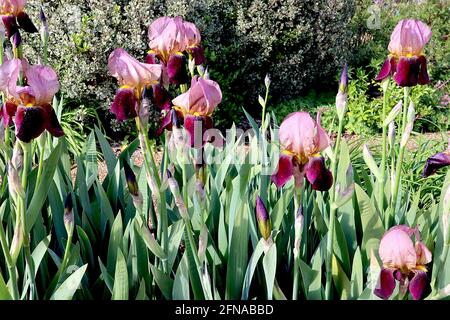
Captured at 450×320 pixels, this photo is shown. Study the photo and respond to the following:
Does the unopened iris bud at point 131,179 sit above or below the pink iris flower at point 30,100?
below

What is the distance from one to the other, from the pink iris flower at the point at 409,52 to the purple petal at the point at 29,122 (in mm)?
1164

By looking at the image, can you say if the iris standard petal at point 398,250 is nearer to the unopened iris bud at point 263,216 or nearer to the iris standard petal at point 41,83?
the unopened iris bud at point 263,216

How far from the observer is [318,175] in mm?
1483

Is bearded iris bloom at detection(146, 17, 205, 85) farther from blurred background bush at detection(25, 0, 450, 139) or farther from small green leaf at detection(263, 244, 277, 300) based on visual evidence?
blurred background bush at detection(25, 0, 450, 139)

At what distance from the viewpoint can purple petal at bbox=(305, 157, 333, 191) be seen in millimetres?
1479

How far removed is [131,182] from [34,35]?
3.62 m

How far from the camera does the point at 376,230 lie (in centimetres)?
189

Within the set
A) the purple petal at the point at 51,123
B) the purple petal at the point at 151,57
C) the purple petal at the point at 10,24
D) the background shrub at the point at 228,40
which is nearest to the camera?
the purple petal at the point at 51,123

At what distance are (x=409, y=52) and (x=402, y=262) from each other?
34.0 inches

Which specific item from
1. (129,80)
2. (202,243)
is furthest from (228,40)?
(202,243)

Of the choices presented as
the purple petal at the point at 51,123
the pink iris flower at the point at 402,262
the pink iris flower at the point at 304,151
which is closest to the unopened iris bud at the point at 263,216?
the pink iris flower at the point at 304,151

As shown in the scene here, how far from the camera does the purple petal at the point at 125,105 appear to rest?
162cm

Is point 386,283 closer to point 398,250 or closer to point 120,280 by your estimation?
point 398,250
